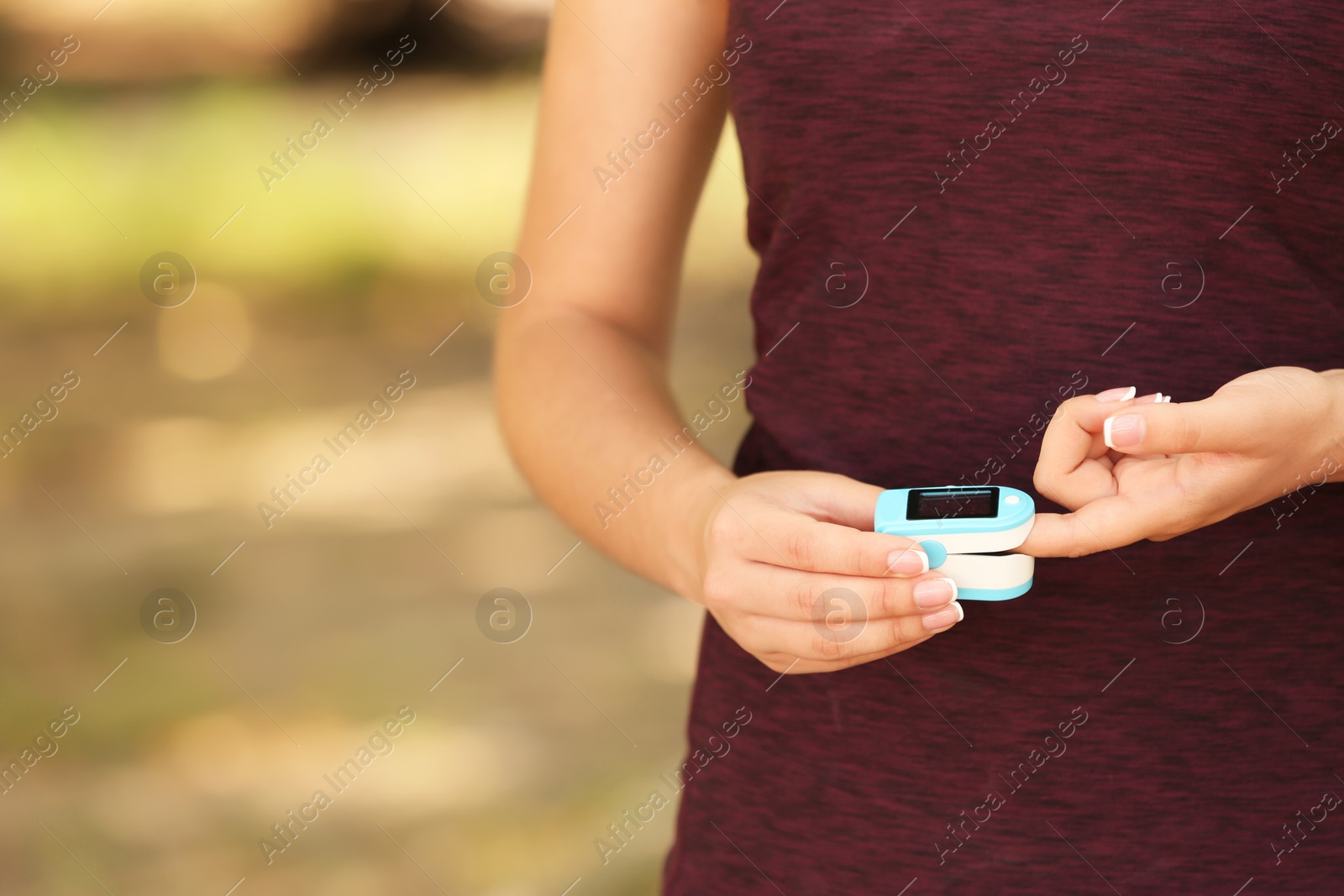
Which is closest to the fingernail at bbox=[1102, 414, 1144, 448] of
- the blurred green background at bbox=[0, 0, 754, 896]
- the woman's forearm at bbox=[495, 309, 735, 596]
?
the woman's forearm at bbox=[495, 309, 735, 596]

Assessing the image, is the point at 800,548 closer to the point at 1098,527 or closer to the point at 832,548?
the point at 832,548

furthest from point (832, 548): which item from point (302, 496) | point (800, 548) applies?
point (302, 496)

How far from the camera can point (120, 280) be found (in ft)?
9.02

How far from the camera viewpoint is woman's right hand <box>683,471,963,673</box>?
532 mm

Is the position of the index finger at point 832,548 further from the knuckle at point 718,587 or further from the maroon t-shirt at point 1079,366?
the maroon t-shirt at point 1079,366

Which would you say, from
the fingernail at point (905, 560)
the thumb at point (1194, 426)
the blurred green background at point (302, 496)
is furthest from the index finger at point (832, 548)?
the blurred green background at point (302, 496)

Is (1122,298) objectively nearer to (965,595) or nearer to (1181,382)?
(1181,382)

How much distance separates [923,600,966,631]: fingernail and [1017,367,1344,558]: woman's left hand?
0.21 feet

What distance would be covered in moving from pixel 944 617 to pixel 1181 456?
138 millimetres

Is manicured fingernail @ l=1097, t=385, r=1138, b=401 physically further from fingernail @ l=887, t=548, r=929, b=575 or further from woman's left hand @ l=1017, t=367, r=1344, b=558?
fingernail @ l=887, t=548, r=929, b=575

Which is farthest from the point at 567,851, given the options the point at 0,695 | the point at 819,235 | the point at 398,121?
the point at 819,235

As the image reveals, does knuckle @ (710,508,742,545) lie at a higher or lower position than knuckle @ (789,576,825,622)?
higher

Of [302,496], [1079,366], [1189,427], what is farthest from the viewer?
[302,496]

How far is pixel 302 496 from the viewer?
2.87 meters
